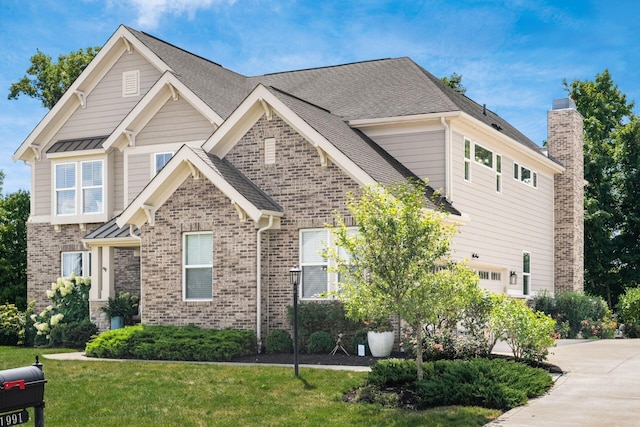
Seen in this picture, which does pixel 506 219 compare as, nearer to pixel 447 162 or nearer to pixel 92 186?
pixel 447 162

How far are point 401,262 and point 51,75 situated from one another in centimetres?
3200

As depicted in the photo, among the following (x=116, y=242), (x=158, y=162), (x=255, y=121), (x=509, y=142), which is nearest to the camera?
(x=255, y=121)

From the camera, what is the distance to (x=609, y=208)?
133 ft

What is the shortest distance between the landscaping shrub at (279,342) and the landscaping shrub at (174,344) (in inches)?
15.5

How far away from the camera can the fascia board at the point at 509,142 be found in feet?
80.3

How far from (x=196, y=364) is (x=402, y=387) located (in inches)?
207

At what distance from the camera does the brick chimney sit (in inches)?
1359

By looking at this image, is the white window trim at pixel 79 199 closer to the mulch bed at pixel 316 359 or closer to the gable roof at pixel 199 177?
the gable roof at pixel 199 177

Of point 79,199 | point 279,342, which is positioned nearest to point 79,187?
point 79,199

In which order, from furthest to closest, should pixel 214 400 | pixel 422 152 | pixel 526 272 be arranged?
1. pixel 526 272
2. pixel 422 152
3. pixel 214 400

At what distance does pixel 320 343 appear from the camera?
20.2 m

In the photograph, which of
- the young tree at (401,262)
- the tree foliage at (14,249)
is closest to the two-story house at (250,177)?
the young tree at (401,262)

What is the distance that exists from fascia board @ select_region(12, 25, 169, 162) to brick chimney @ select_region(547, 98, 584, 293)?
16.7m

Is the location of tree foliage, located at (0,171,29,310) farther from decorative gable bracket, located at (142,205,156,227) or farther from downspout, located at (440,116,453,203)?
downspout, located at (440,116,453,203)
